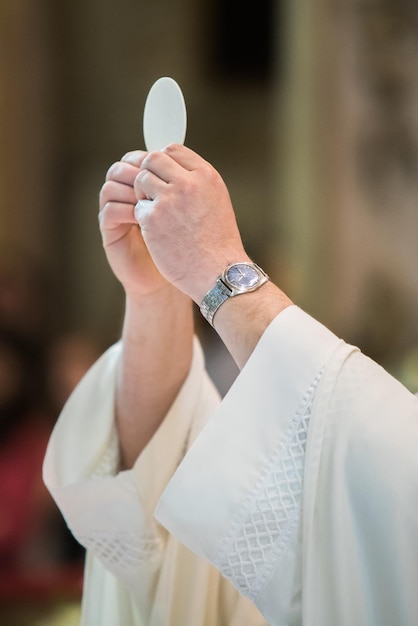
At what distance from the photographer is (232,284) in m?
0.97

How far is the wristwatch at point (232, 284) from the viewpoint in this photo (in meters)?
0.97

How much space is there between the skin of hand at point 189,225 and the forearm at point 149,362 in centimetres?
28

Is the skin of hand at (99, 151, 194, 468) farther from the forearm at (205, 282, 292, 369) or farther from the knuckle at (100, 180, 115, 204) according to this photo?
the forearm at (205, 282, 292, 369)

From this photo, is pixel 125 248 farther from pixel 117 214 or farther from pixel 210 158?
pixel 210 158

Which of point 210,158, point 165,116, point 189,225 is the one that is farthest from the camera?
point 210,158

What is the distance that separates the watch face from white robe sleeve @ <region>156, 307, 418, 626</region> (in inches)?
2.3

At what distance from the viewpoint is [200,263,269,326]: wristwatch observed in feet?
3.19

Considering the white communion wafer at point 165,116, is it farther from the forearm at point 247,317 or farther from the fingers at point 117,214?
the forearm at point 247,317

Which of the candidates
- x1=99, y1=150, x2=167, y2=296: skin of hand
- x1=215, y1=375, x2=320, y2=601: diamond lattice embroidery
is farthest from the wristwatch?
x1=99, y1=150, x2=167, y2=296: skin of hand

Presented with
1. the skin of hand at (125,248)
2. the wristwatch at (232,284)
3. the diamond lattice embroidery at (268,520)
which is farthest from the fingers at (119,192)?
the diamond lattice embroidery at (268,520)

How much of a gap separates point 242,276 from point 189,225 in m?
0.10

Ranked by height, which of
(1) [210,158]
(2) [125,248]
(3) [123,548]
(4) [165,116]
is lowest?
(1) [210,158]

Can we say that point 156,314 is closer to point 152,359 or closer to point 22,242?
point 152,359

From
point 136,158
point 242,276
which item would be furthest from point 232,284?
point 136,158
